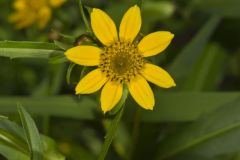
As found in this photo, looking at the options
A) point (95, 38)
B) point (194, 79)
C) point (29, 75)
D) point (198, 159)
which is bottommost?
point (198, 159)

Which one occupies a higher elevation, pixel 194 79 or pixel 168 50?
pixel 168 50

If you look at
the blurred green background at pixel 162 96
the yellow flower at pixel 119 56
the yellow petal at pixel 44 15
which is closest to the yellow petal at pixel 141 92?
the yellow flower at pixel 119 56

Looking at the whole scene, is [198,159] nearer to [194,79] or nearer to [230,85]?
[194,79]

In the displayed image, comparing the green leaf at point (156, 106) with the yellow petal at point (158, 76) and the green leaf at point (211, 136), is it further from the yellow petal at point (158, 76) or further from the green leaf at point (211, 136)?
the yellow petal at point (158, 76)

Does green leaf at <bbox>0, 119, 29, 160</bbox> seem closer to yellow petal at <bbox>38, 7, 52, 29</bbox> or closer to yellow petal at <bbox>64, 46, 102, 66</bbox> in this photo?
yellow petal at <bbox>64, 46, 102, 66</bbox>

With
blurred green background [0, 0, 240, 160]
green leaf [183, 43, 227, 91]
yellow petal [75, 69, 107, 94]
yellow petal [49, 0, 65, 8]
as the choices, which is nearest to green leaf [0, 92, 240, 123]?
blurred green background [0, 0, 240, 160]

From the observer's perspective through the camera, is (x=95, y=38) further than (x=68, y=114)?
No

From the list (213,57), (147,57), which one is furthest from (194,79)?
(147,57)
